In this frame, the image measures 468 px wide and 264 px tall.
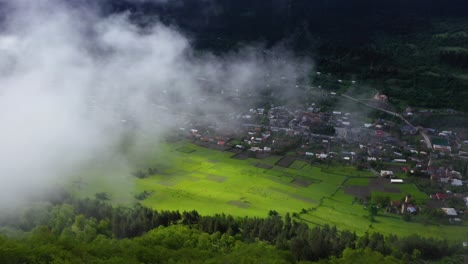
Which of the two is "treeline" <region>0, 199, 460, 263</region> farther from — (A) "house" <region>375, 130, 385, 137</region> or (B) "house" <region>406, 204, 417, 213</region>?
(A) "house" <region>375, 130, 385, 137</region>

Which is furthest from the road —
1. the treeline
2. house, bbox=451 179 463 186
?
the treeline

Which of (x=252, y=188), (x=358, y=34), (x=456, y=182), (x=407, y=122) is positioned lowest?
(x=252, y=188)

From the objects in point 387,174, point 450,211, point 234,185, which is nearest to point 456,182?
point 387,174

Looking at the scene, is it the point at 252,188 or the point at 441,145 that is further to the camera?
the point at 441,145

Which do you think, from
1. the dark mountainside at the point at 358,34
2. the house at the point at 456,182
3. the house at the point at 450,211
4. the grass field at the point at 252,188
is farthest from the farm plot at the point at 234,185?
the dark mountainside at the point at 358,34

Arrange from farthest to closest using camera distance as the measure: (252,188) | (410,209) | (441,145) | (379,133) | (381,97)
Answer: (381,97)
(379,133)
(441,145)
(252,188)
(410,209)

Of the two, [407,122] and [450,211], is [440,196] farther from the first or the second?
[407,122]
